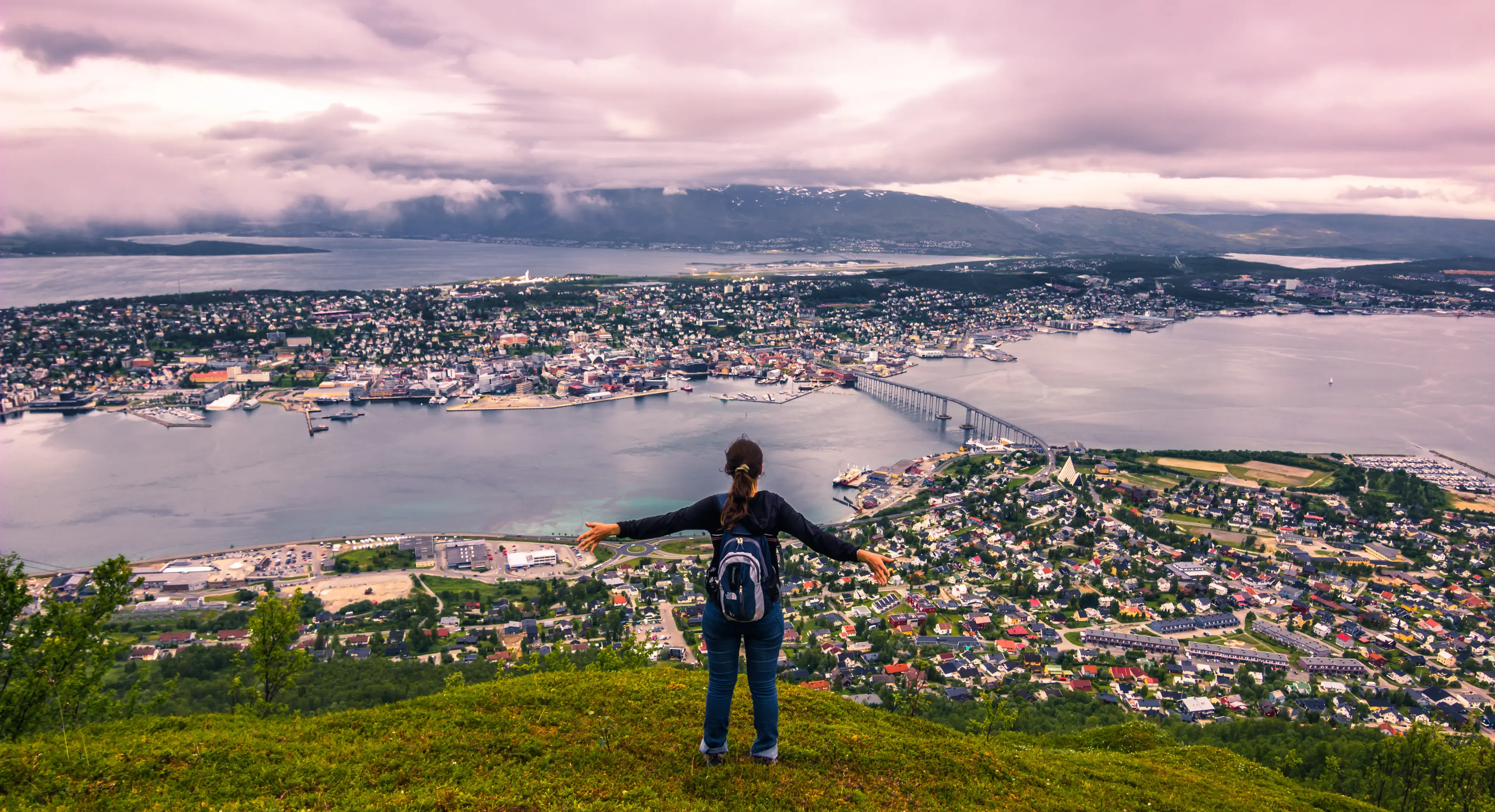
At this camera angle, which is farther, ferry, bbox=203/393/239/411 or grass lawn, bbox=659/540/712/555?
ferry, bbox=203/393/239/411

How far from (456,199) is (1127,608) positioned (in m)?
167

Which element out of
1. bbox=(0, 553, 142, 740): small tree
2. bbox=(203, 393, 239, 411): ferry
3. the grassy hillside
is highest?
Result: the grassy hillside

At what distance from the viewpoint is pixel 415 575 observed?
1529cm

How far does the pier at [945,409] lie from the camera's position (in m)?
26.6

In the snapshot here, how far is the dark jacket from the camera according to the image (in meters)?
2.28

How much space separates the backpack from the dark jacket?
1.5 inches

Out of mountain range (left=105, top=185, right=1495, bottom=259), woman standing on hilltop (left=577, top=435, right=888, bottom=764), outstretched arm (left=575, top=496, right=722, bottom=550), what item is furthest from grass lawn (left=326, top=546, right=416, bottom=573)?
mountain range (left=105, top=185, right=1495, bottom=259)

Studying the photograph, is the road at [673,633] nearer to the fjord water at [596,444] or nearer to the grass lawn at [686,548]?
the grass lawn at [686,548]

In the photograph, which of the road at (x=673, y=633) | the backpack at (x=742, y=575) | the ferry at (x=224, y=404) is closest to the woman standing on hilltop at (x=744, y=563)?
the backpack at (x=742, y=575)

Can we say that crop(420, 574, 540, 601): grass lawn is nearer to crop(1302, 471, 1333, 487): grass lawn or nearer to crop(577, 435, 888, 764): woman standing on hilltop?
crop(577, 435, 888, 764): woman standing on hilltop

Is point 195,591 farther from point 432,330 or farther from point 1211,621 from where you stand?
point 432,330

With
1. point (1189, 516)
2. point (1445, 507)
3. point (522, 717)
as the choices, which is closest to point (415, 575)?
point (522, 717)

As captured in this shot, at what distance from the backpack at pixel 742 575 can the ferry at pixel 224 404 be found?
3462 cm

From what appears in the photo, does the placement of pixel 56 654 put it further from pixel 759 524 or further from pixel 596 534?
pixel 759 524
